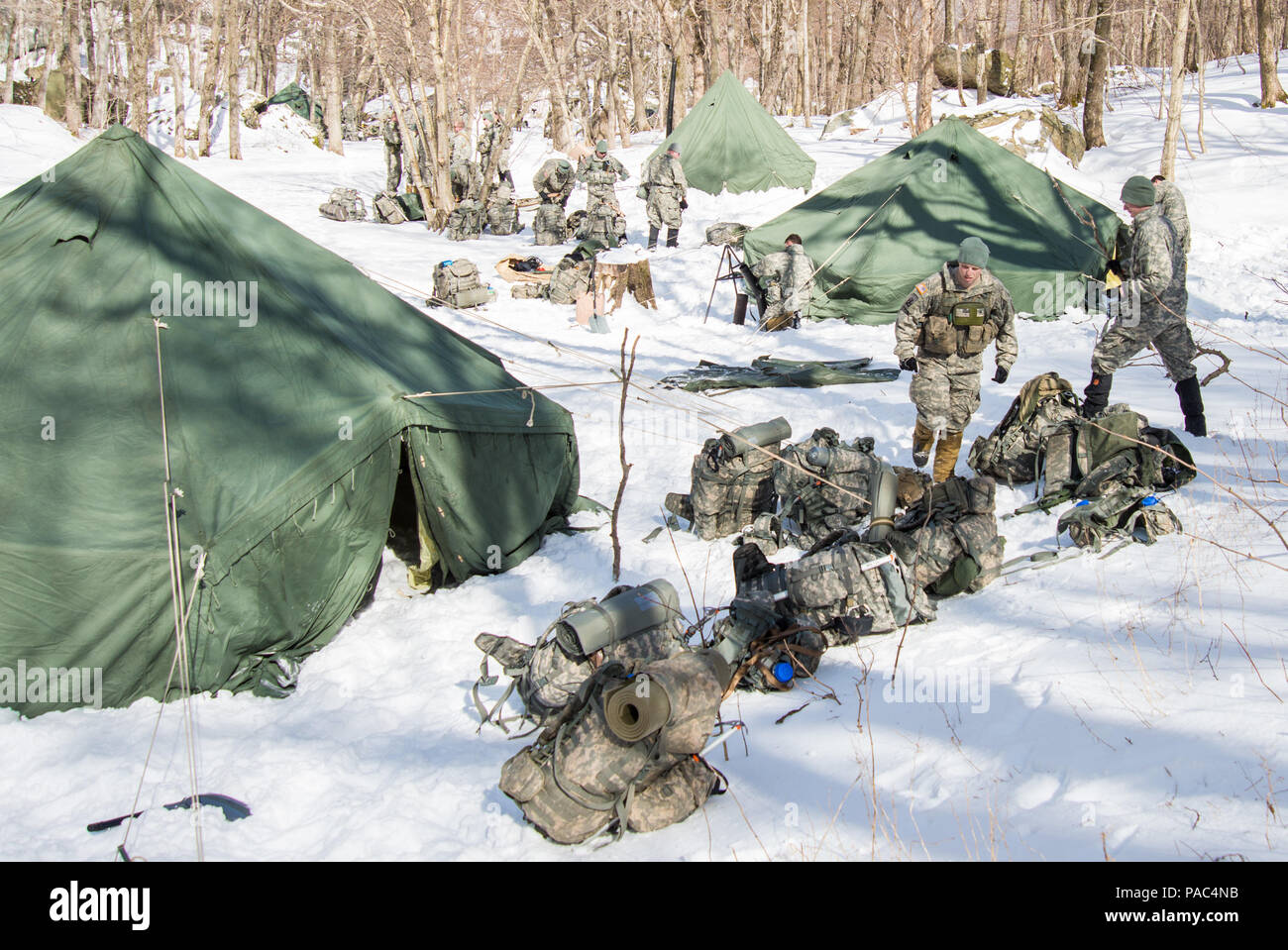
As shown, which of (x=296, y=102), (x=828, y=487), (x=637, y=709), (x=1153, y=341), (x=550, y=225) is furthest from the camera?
(x=296, y=102)

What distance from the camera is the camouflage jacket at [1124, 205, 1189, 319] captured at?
669cm

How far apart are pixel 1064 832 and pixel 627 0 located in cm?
2827

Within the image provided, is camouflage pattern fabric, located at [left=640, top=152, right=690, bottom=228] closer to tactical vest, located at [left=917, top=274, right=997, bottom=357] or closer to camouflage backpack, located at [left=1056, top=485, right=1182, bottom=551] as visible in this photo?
tactical vest, located at [left=917, top=274, right=997, bottom=357]

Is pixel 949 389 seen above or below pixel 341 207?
below

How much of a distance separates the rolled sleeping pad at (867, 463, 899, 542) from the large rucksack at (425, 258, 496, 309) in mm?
8778

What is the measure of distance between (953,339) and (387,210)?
1574cm

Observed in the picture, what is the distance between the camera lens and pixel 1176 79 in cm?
1330

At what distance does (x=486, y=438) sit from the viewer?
648cm

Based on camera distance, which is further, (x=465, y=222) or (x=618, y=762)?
(x=465, y=222)

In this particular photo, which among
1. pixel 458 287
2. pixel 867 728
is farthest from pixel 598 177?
pixel 867 728

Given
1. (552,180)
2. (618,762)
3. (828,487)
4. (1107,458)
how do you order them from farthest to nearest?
(552,180) < (828,487) < (1107,458) < (618,762)

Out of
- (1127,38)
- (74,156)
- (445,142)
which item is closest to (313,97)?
(445,142)

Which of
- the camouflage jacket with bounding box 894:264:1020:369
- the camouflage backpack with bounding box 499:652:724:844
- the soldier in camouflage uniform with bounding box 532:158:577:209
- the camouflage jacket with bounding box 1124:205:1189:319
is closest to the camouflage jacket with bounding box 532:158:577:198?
the soldier in camouflage uniform with bounding box 532:158:577:209

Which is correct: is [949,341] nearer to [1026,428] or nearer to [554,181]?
[1026,428]
